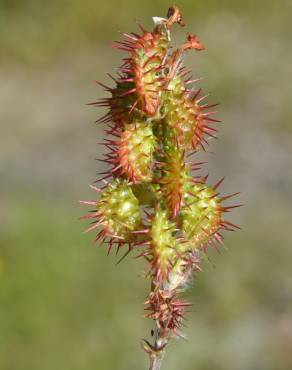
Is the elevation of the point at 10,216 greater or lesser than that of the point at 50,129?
lesser

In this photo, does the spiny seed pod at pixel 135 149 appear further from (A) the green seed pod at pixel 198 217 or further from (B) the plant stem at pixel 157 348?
(B) the plant stem at pixel 157 348

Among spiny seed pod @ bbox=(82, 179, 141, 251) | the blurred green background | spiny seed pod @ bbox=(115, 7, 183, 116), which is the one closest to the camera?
spiny seed pod @ bbox=(115, 7, 183, 116)

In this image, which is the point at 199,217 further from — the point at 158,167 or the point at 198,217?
the point at 158,167

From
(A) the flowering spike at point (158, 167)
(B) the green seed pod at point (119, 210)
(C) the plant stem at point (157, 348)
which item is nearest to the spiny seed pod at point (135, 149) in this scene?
(A) the flowering spike at point (158, 167)

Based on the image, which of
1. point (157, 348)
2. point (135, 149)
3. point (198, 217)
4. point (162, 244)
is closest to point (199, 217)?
point (198, 217)

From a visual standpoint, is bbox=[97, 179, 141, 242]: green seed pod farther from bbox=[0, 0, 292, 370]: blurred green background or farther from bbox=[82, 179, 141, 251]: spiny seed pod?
bbox=[0, 0, 292, 370]: blurred green background

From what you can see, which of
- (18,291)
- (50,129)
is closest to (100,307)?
(18,291)

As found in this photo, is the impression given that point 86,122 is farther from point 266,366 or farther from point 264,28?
point 266,366

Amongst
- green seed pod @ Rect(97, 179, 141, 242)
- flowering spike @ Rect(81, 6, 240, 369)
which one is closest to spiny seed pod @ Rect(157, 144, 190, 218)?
flowering spike @ Rect(81, 6, 240, 369)
